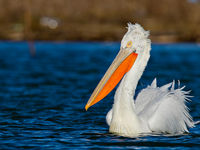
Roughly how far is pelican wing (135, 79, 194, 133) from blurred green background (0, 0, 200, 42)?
138 ft

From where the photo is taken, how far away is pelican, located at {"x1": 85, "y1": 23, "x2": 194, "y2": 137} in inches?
295

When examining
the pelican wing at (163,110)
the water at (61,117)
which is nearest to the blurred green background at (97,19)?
the water at (61,117)

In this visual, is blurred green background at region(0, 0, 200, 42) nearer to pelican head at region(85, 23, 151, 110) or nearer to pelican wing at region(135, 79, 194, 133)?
pelican wing at region(135, 79, 194, 133)

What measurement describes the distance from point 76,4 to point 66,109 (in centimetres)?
7458

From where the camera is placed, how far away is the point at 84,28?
2506 inches

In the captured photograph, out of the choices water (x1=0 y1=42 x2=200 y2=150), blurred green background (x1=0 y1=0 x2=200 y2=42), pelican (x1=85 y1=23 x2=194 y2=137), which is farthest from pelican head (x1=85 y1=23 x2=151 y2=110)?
blurred green background (x1=0 y1=0 x2=200 y2=42)

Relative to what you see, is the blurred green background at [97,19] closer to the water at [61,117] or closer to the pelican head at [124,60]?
the water at [61,117]

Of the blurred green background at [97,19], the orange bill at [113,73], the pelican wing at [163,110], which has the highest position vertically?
the blurred green background at [97,19]

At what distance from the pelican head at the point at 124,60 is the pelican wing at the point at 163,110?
0.67m

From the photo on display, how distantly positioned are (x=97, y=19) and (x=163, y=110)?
66.5 metres

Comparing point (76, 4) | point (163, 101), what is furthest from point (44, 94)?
point (76, 4)

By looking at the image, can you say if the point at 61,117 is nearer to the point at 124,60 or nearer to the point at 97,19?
the point at 124,60

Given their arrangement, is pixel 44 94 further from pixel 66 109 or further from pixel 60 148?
pixel 60 148

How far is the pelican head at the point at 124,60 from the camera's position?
771 centimetres
